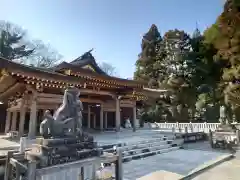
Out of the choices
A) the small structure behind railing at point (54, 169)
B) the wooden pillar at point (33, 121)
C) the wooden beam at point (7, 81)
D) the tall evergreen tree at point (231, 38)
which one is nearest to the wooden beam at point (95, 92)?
the wooden pillar at point (33, 121)

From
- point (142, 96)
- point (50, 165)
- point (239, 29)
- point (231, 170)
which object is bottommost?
point (231, 170)

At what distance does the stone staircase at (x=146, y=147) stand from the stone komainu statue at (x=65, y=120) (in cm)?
286

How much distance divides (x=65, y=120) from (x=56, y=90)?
5.68 m

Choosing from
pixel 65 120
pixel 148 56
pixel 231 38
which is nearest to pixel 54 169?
pixel 65 120

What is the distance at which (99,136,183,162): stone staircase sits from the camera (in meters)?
7.49

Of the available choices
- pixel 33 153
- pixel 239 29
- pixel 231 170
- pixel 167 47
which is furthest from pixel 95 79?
pixel 167 47

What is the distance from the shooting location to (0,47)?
92.9 ft

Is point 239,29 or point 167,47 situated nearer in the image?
point 239,29

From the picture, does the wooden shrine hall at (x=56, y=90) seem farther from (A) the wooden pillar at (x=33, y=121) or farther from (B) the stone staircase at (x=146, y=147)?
(B) the stone staircase at (x=146, y=147)

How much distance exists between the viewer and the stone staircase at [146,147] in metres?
7.49

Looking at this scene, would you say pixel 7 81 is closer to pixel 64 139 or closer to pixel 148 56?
pixel 64 139

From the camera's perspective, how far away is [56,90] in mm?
9836

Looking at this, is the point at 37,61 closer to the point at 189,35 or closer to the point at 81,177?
the point at 189,35

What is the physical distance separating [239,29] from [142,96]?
7733mm
